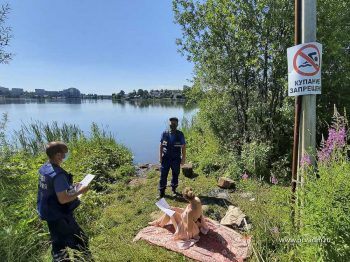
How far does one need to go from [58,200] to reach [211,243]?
2.24m

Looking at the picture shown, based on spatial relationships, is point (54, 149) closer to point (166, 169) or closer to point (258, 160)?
point (166, 169)

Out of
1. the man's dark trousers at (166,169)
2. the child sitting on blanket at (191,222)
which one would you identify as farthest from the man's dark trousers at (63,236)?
the man's dark trousers at (166,169)

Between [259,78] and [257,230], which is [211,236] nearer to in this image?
[257,230]

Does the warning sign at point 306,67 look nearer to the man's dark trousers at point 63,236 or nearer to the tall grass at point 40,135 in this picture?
the man's dark trousers at point 63,236

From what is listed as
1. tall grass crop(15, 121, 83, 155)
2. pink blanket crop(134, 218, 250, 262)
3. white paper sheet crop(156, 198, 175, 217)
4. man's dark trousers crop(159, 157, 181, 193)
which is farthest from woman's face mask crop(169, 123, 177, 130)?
tall grass crop(15, 121, 83, 155)

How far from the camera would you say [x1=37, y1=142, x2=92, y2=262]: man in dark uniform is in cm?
349

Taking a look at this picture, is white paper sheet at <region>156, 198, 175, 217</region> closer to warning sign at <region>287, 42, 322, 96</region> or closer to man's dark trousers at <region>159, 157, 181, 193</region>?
man's dark trousers at <region>159, 157, 181, 193</region>

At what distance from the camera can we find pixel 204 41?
8.61m

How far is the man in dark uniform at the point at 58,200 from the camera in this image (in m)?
3.49

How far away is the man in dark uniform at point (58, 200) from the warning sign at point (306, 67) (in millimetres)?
2574

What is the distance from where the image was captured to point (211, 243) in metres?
4.61

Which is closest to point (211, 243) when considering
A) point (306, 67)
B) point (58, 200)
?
A: point (58, 200)

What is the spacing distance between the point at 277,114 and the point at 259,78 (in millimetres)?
1039

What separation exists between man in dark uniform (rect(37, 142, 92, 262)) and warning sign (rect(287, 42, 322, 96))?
2574mm
